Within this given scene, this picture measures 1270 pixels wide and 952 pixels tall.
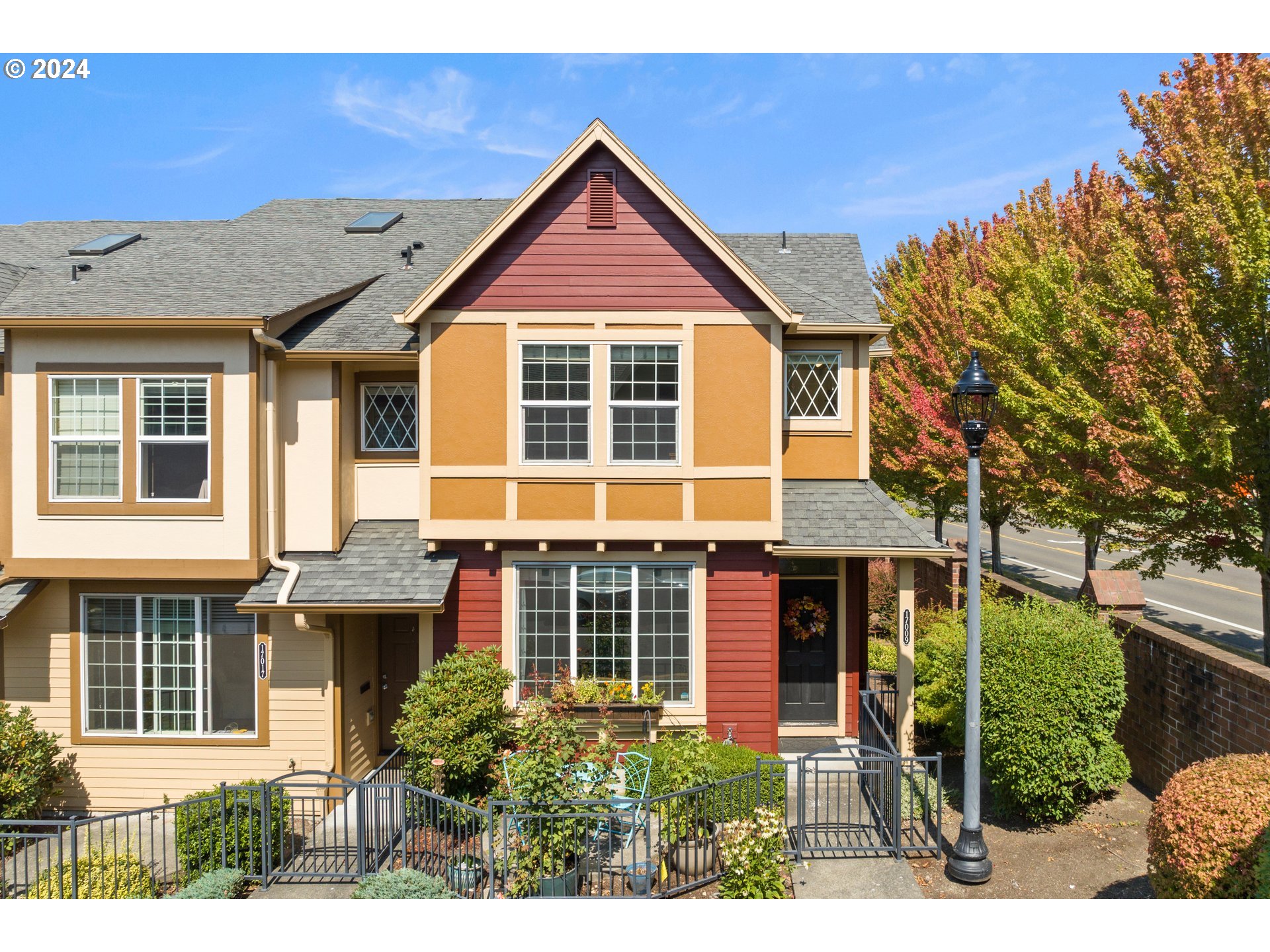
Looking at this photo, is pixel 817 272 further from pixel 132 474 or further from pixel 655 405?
pixel 132 474

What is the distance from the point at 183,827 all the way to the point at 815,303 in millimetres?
11066

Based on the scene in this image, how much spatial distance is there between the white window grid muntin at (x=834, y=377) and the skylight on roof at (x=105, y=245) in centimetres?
1260

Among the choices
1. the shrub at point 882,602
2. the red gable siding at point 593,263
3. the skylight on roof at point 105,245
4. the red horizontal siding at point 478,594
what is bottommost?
the shrub at point 882,602

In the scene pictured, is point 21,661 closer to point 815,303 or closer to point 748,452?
point 748,452

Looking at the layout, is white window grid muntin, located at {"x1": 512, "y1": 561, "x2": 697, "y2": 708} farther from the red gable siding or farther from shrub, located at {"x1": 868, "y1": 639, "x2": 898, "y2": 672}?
shrub, located at {"x1": 868, "y1": 639, "x2": 898, "y2": 672}

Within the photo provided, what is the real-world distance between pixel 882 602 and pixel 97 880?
17069 millimetres

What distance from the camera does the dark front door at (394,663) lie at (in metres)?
12.6

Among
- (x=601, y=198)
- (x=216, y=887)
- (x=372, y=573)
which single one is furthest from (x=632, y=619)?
(x=601, y=198)

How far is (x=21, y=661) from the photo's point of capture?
1123cm

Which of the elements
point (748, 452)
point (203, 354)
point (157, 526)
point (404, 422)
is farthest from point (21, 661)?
point (748, 452)

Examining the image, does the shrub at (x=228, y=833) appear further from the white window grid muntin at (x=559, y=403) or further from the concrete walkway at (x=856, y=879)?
the concrete walkway at (x=856, y=879)

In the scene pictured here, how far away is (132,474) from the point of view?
35.2 feet

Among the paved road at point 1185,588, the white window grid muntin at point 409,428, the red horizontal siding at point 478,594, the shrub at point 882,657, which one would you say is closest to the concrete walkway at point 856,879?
the red horizontal siding at point 478,594

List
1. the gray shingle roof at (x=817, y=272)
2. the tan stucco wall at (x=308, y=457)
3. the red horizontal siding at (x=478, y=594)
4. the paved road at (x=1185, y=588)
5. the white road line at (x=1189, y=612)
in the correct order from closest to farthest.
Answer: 1. the red horizontal siding at (x=478, y=594)
2. the tan stucco wall at (x=308, y=457)
3. the gray shingle roof at (x=817, y=272)
4. the white road line at (x=1189, y=612)
5. the paved road at (x=1185, y=588)
